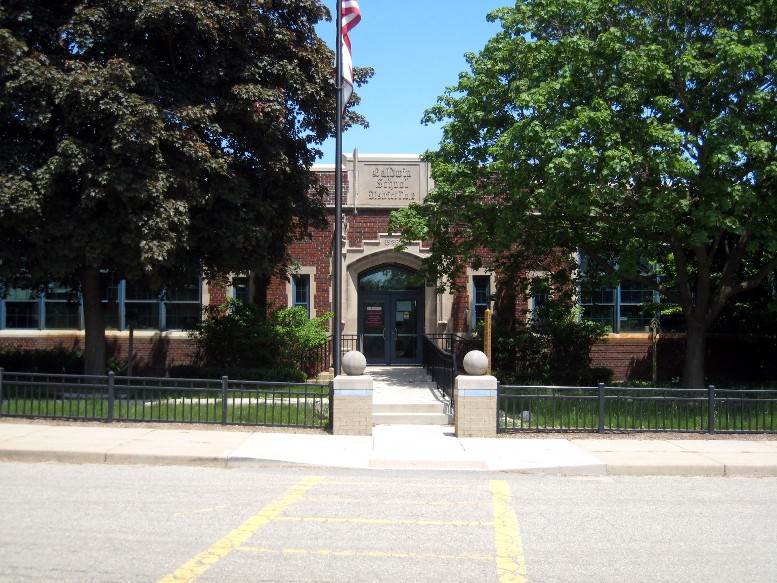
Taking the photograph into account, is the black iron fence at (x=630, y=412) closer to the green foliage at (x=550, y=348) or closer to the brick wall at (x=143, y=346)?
the green foliage at (x=550, y=348)

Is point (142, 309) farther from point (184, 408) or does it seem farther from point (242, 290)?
point (184, 408)

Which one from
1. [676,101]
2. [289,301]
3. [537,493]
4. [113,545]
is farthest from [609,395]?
[289,301]

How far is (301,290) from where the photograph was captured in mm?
21500

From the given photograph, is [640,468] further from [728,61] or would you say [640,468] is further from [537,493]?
[728,61]

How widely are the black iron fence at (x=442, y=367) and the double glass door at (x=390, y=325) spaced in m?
2.16

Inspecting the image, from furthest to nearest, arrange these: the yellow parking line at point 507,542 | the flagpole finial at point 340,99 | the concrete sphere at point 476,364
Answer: the flagpole finial at point 340,99 → the concrete sphere at point 476,364 → the yellow parking line at point 507,542

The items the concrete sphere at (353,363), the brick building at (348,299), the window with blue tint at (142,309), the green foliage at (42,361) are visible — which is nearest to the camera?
the concrete sphere at (353,363)

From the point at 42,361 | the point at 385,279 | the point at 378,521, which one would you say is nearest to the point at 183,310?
the point at 42,361

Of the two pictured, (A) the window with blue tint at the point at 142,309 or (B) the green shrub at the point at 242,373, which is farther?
(A) the window with blue tint at the point at 142,309

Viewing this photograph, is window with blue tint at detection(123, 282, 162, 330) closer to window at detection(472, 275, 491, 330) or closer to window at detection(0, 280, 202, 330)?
window at detection(0, 280, 202, 330)

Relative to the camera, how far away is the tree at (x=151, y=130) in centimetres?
1327

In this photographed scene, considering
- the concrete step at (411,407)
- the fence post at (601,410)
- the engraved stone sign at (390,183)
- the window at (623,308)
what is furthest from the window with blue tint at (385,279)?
the fence post at (601,410)

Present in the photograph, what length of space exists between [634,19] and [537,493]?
34.8ft

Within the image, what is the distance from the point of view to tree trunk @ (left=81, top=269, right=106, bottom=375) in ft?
55.0
